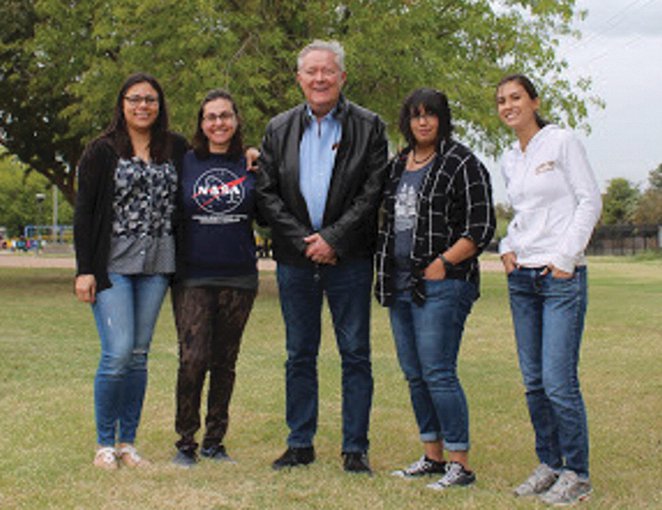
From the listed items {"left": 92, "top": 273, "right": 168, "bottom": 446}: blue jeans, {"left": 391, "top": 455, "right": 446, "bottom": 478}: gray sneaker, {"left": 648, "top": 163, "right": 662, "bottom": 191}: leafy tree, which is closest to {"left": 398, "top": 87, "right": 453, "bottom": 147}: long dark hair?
{"left": 92, "top": 273, "right": 168, "bottom": 446}: blue jeans

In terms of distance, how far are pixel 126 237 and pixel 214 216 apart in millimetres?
507

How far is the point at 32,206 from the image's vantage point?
87312mm

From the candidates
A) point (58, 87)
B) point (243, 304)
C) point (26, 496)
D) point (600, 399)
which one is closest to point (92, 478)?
point (26, 496)

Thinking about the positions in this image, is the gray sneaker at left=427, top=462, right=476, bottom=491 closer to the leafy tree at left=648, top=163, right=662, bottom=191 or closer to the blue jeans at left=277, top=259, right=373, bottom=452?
the blue jeans at left=277, top=259, right=373, bottom=452

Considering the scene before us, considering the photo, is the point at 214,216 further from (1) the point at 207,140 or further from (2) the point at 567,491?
(2) the point at 567,491

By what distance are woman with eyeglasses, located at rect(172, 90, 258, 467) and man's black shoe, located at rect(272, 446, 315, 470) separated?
0.35 metres

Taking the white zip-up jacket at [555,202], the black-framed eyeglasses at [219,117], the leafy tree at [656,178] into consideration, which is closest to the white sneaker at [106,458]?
the black-framed eyeglasses at [219,117]

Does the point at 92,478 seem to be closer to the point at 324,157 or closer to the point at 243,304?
the point at 243,304

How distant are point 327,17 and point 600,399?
12131 mm

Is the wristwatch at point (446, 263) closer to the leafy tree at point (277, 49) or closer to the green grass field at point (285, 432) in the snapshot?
the green grass field at point (285, 432)

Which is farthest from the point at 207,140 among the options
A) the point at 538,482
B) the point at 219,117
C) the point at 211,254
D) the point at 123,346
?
the point at 538,482

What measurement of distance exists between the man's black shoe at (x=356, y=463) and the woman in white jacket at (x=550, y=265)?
90 cm

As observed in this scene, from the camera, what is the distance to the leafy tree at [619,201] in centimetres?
10194

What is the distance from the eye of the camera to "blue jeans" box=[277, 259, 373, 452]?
5.12 meters
